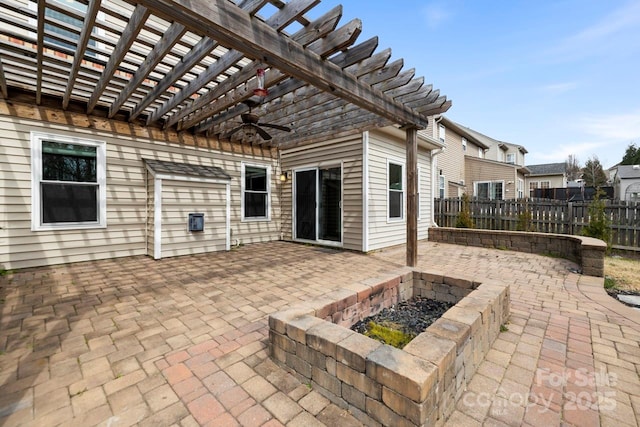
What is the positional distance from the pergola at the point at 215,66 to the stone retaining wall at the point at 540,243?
2.69 m

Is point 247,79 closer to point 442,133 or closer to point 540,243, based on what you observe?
point 540,243

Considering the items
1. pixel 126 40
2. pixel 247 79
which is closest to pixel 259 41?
pixel 247 79

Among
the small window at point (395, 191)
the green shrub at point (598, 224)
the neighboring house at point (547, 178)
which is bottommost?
the green shrub at point (598, 224)

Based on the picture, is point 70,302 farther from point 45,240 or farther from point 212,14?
point 212,14

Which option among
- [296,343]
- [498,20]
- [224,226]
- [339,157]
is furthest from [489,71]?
[296,343]

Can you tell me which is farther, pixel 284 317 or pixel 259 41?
pixel 259 41

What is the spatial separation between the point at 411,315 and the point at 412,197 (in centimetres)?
226

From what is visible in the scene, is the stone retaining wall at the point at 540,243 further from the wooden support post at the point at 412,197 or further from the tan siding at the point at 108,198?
the tan siding at the point at 108,198

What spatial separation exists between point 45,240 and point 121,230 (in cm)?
105

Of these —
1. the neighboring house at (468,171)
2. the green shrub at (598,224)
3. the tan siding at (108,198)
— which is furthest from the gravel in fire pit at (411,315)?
the neighboring house at (468,171)

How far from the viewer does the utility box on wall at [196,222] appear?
570 centimetres

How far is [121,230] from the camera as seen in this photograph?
5266 millimetres

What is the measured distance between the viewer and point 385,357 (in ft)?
4.60

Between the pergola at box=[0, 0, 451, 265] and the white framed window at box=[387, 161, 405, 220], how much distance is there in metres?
1.68
